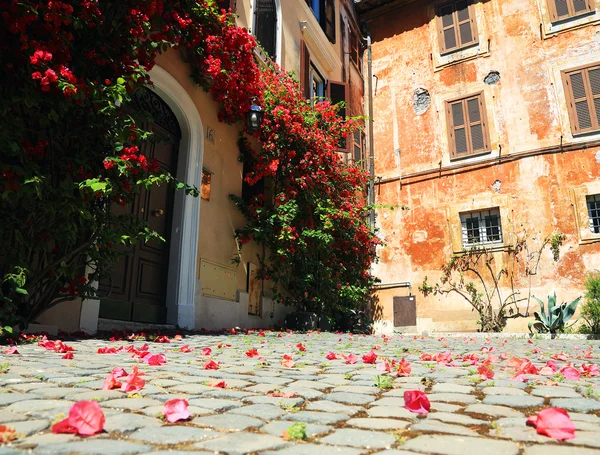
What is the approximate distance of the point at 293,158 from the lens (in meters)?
8.75

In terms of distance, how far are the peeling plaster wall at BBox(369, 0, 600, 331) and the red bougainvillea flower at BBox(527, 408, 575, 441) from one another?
1177cm

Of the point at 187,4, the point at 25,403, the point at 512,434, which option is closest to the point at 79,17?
the point at 187,4

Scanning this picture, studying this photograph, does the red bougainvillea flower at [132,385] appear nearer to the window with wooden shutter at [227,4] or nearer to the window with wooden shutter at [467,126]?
the window with wooden shutter at [227,4]

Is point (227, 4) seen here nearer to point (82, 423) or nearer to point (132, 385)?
point (132, 385)

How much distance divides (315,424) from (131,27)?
461cm

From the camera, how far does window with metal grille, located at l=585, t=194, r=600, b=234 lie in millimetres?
12039

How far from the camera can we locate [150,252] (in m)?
6.93

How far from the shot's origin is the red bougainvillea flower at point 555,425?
148 centimetres

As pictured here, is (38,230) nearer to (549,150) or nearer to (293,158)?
(293,158)

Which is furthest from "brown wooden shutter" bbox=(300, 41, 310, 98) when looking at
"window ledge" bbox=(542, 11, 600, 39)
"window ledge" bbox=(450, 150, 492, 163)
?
"window ledge" bbox=(542, 11, 600, 39)

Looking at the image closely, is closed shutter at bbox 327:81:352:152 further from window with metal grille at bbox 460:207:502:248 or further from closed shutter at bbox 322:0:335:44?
window with metal grille at bbox 460:207:502:248

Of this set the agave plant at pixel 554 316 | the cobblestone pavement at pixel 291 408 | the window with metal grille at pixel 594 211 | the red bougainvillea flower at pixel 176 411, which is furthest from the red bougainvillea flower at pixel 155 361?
the window with metal grille at pixel 594 211

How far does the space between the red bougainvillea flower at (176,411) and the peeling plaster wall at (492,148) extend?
1217 cm

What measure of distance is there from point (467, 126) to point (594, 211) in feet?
13.3
